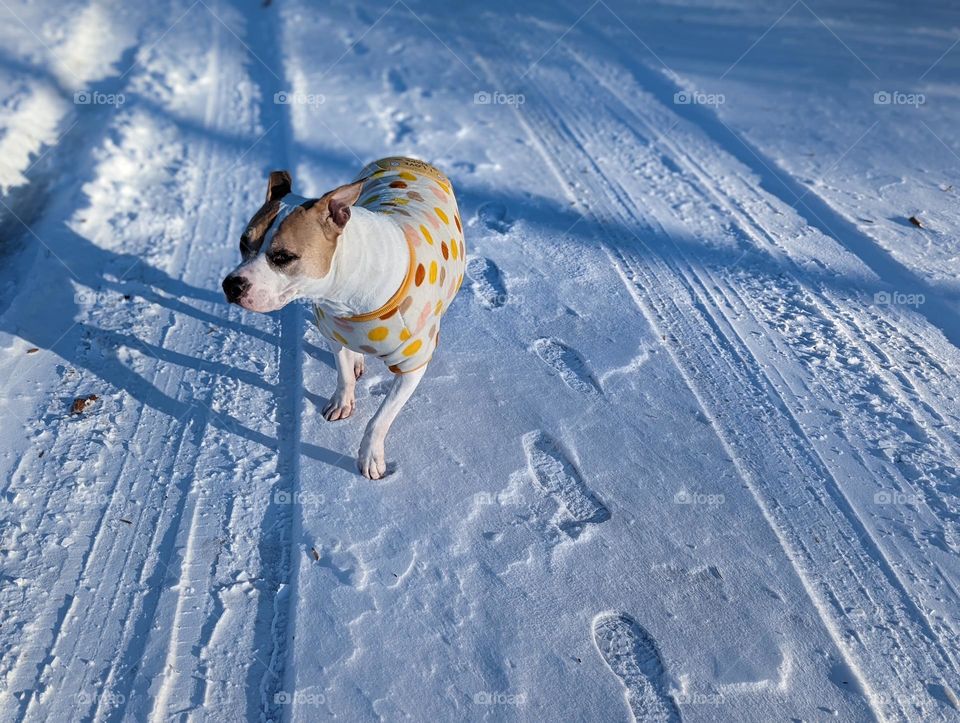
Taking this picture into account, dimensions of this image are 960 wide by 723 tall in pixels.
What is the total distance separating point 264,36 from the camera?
6633mm

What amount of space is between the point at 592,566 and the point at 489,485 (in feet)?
1.76

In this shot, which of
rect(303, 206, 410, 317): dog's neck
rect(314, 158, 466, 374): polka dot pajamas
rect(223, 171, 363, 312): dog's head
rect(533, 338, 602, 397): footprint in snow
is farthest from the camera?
rect(533, 338, 602, 397): footprint in snow

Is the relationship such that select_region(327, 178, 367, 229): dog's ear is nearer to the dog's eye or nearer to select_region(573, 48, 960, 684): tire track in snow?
A: the dog's eye

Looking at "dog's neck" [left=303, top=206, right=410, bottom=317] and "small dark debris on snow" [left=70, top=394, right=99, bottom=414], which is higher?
"dog's neck" [left=303, top=206, right=410, bottom=317]

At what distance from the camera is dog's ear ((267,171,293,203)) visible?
243cm

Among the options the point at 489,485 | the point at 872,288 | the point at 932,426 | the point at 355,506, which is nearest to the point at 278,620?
the point at 355,506

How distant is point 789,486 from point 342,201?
7.10ft

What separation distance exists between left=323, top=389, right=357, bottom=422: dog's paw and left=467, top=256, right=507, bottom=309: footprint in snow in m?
1.02

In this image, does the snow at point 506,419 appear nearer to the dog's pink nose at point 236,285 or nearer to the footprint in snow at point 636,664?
the footprint in snow at point 636,664

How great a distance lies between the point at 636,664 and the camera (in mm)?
2545

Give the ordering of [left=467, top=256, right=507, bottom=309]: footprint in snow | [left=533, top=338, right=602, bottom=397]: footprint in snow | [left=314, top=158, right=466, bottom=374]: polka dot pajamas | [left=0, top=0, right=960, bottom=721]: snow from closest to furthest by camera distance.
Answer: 1. [left=0, top=0, right=960, bottom=721]: snow
2. [left=314, top=158, right=466, bottom=374]: polka dot pajamas
3. [left=533, top=338, right=602, bottom=397]: footprint in snow
4. [left=467, top=256, right=507, bottom=309]: footprint in snow

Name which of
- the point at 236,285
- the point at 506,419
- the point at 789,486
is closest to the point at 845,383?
the point at 789,486

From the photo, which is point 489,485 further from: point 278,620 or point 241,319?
point 241,319

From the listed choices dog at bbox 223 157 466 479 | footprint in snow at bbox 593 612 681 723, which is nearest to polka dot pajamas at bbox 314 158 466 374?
dog at bbox 223 157 466 479
